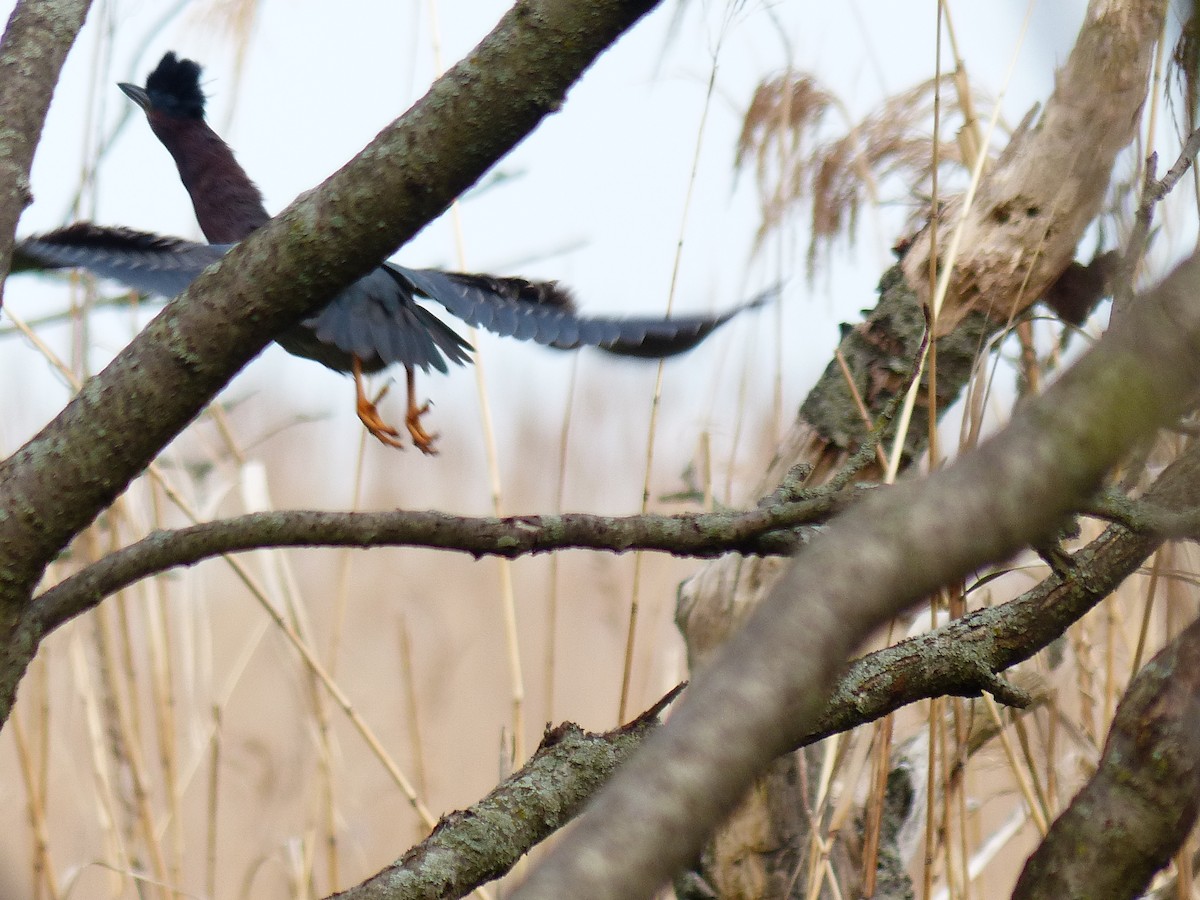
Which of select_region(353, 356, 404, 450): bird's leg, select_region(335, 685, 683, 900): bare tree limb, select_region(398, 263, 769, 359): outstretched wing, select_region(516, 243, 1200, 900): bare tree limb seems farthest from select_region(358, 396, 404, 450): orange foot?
select_region(516, 243, 1200, 900): bare tree limb

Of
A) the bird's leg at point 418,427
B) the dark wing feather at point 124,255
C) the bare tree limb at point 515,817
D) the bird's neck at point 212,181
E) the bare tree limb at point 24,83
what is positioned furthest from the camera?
the bird's neck at point 212,181

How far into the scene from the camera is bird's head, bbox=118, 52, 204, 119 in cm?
183

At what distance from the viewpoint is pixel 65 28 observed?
0.96 meters

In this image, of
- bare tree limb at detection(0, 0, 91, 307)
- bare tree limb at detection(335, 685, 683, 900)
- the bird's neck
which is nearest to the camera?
bare tree limb at detection(335, 685, 683, 900)

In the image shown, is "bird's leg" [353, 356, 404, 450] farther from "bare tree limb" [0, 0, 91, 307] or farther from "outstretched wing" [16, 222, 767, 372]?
"bare tree limb" [0, 0, 91, 307]

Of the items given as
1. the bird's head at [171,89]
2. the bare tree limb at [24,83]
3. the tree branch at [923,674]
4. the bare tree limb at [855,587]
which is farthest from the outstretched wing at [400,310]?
the bare tree limb at [855,587]

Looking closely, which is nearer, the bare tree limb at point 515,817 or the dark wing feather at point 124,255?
the bare tree limb at point 515,817

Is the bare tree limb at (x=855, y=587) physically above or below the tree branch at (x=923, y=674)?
below

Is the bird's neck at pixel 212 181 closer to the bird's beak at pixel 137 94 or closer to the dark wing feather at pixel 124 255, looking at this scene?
the bird's beak at pixel 137 94

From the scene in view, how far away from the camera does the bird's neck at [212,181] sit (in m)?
1.79

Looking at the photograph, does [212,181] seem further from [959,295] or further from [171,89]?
[959,295]

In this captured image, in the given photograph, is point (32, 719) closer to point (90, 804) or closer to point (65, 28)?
point (90, 804)

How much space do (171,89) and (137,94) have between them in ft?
0.17

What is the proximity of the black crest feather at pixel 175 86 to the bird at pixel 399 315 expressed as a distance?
21.5 inches
